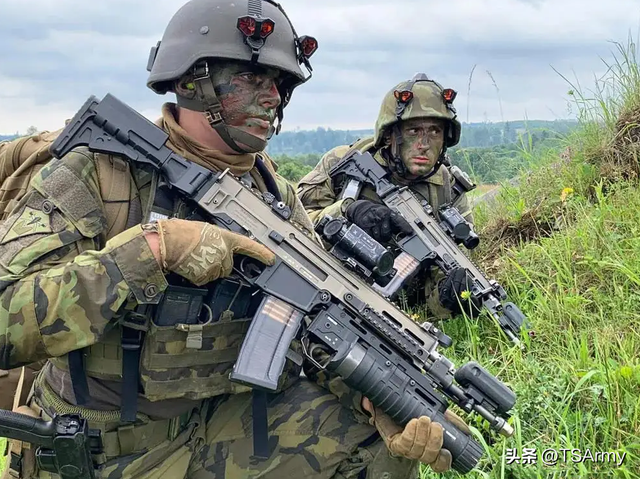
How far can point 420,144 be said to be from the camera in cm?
563

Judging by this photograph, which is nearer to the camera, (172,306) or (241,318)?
(172,306)

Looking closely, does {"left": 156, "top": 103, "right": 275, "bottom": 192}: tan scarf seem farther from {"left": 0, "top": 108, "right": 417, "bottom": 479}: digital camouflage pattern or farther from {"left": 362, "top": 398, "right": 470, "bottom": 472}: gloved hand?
{"left": 362, "top": 398, "right": 470, "bottom": 472}: gloved hand

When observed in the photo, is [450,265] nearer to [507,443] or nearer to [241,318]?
[507,443]

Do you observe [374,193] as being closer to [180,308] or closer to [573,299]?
[573,299]

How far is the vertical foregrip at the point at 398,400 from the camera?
2691 mm

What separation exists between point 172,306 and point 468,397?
4.45 ft

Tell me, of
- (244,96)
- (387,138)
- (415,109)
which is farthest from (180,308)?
(387,138)

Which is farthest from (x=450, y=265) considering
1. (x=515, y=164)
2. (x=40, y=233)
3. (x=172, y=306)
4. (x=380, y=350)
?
(x=40, y=233)

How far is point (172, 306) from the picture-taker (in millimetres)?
2580

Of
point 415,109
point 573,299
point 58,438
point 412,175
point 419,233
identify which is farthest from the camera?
point 412,175

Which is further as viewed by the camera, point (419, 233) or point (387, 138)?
point (387, 138)

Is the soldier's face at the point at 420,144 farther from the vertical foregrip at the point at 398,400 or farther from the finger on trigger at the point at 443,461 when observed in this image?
the finger on trigger at the point at 443,461

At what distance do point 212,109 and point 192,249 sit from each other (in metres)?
0.73

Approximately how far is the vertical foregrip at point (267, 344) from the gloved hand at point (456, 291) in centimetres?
249
